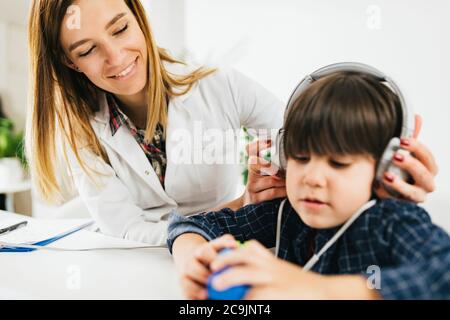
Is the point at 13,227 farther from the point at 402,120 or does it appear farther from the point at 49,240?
the point at 402,120

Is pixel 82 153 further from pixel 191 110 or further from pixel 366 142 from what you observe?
pixel 366 142

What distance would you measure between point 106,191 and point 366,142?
2.15 feet

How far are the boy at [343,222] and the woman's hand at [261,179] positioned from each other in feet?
0.41

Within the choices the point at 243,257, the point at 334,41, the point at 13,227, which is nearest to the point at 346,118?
the point at 243,257

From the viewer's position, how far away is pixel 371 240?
1.82 feet

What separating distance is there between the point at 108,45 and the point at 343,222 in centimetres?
56

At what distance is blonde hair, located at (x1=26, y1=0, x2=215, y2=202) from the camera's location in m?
0.88

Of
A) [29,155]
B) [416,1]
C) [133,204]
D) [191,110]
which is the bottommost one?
[133,204]

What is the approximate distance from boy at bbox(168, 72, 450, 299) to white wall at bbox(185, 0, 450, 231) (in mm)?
934

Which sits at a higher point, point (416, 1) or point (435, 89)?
point (416, 1)

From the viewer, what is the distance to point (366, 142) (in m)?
0.55

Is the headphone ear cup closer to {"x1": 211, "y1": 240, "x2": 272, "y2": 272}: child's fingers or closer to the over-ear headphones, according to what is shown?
the over-ear headphones
